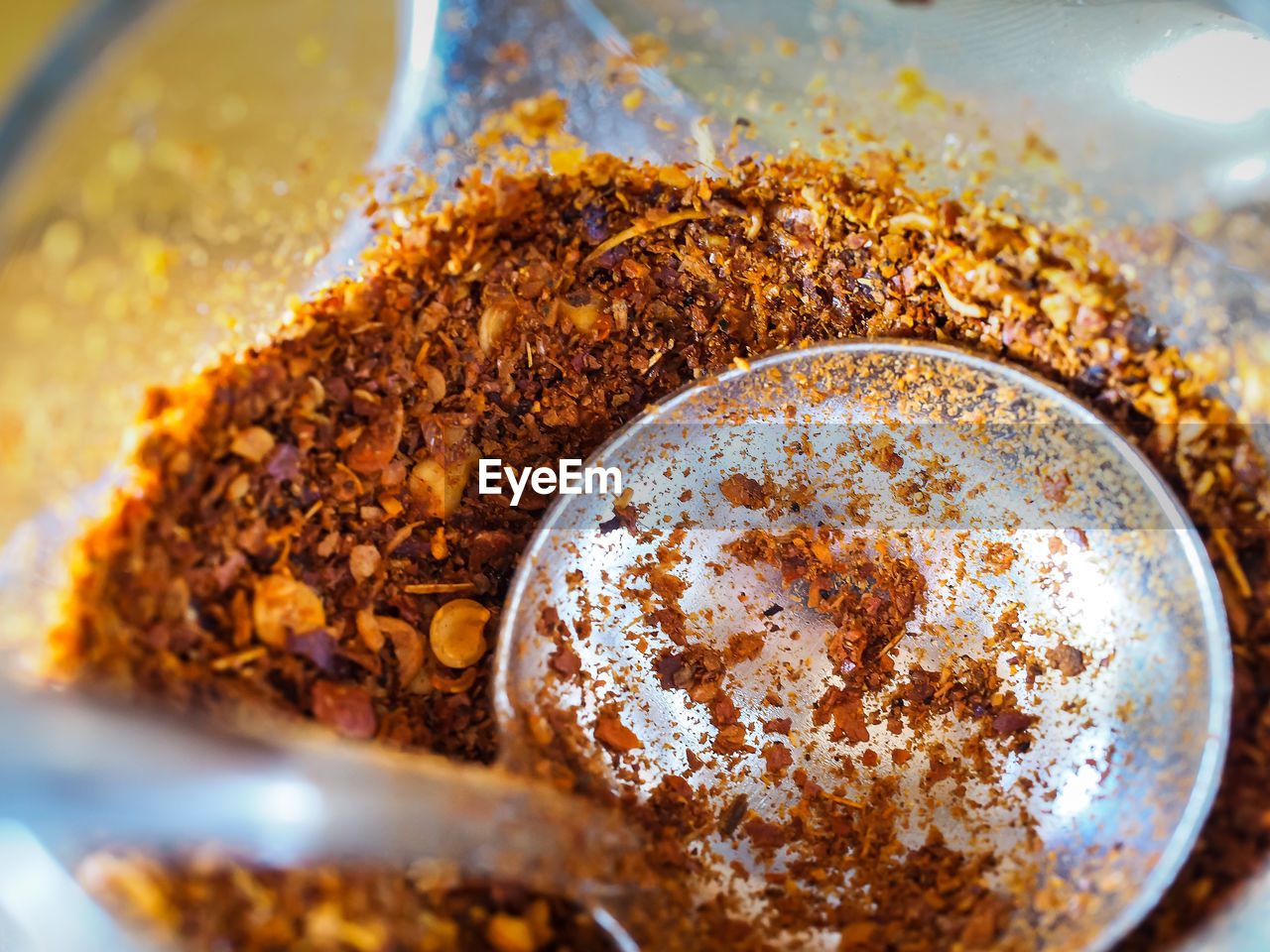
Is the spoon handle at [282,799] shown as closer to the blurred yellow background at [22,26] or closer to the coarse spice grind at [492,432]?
the coarse spice grind at [492,432]

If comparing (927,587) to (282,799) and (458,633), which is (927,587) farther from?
(282,799)

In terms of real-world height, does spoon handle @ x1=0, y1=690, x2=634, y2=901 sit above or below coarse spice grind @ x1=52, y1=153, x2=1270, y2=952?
below

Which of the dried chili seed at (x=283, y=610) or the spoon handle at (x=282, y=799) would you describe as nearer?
the spoon handle at (x=282, y=799)

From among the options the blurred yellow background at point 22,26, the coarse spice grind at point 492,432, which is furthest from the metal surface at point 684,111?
the blurred yellow background at point 22,26

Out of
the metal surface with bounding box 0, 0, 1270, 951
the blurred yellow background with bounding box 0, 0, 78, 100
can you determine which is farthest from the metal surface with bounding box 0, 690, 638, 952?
the blurred yellow background with bounding box 0, 0, 78, 100

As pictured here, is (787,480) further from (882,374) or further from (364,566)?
(364,566)

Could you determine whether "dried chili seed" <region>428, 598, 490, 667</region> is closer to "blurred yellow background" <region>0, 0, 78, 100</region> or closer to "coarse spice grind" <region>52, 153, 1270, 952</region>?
"coarse spice grind" <region>52, 153, 1270, 952</region>

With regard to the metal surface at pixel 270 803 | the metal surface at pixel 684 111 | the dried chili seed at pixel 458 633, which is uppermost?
the metal surface at pixel 684 111
